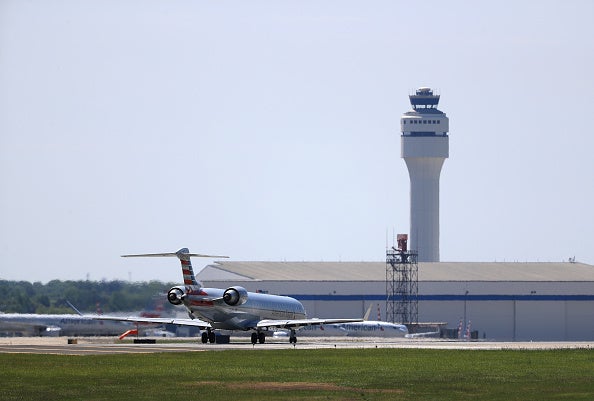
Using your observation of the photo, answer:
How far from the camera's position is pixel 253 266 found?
169875 mm

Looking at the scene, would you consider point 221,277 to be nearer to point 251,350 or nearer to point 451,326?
point 451,326

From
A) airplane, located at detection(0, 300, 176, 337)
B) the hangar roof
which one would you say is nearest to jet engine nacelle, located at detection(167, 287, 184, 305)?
airplane, located at detection(0, 300, 176, 337)

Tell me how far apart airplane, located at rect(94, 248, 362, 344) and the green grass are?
1909 cm

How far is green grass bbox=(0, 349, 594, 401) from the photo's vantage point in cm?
4934

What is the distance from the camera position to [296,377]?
57406 mm

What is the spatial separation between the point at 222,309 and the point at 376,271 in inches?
3064

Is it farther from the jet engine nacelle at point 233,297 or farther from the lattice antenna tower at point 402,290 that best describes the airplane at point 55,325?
the lattice antenna tower at point 402,290

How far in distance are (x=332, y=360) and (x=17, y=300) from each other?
72.4 meters

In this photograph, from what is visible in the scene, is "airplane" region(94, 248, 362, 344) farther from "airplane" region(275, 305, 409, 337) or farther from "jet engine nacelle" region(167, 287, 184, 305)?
"airplane" region(275, 305, 409, 337)

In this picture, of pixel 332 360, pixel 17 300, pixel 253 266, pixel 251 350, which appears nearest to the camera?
pixel 332 360

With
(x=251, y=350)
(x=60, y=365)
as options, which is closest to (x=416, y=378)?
(x=60, y=365)

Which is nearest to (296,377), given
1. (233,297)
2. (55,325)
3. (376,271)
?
(233,297)

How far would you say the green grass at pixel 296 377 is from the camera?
4934 cm

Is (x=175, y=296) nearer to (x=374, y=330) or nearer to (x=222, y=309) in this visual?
(x=222, y=309)
